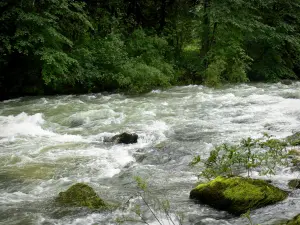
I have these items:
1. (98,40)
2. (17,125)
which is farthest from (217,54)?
(17,125)

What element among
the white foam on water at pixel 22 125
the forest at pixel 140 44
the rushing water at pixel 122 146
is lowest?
the rushing water at pixel 122 146

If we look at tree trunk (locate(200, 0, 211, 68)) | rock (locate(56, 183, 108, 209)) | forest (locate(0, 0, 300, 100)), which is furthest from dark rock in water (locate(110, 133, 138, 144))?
tree trunk (locate(200, 0, 211, 68))

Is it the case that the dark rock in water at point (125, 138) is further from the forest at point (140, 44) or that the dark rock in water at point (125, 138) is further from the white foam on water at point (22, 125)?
the forest at point (140, 44)

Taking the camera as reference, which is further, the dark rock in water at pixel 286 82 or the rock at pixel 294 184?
the dark rock in water at pixel 286 82

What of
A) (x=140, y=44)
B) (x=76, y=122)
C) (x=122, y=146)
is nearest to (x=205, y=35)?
(x=140, y=44)

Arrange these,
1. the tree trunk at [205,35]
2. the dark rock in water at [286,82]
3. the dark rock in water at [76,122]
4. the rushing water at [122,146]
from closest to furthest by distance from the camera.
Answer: the rushing water at [122,146] → the dark rock in water at [76,122] → the dark rock in water at [286,82] → the tree trunk at [205,35]

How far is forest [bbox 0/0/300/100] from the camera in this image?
14.5m

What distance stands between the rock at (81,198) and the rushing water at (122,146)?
0.14 metres

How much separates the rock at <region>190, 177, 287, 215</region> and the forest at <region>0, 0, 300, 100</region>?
9.71m

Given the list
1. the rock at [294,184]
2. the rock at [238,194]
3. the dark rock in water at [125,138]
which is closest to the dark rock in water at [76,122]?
the dark rock in water at [125,138]

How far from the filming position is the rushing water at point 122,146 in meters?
5.48

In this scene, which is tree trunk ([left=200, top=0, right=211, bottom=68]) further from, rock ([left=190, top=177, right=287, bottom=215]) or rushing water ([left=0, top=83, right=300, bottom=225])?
rock ([left=190, top=177, right=287, bottom=215])

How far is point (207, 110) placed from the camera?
1256cm

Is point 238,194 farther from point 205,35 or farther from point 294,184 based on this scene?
point 205,35
